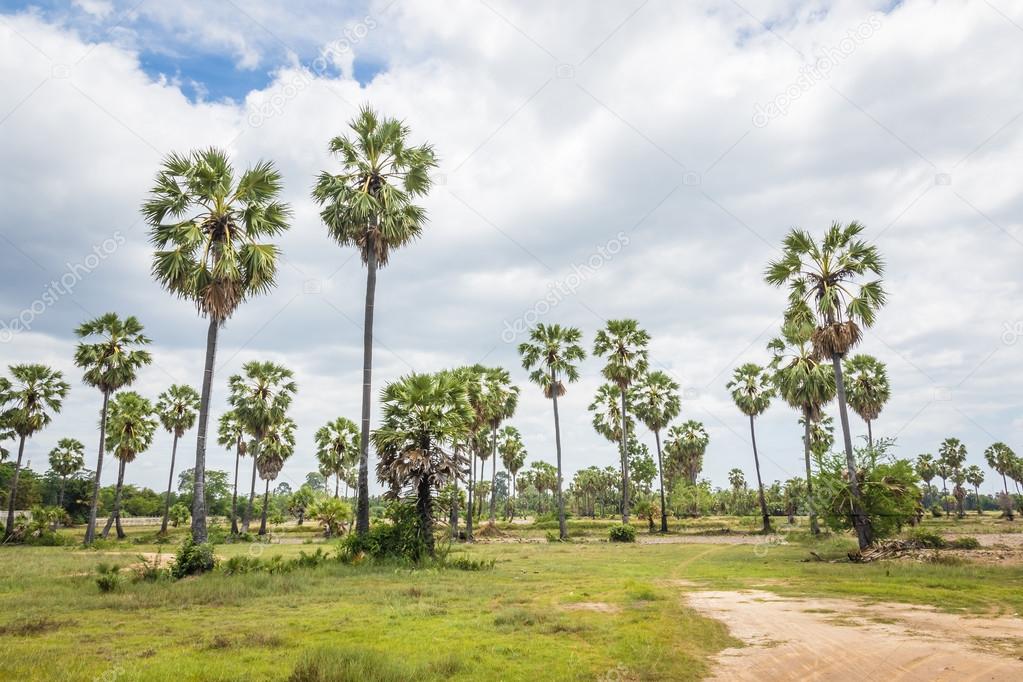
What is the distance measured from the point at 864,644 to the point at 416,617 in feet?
27.1

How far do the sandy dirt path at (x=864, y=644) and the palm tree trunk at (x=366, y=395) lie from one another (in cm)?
1371

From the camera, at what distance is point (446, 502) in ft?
76.2

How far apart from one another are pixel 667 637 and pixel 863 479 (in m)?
18.2

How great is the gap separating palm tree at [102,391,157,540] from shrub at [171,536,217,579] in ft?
105

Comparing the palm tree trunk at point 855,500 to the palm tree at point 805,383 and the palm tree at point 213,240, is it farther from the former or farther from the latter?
the palm tree at point 213,240

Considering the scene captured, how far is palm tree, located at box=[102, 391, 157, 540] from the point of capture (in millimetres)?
45469

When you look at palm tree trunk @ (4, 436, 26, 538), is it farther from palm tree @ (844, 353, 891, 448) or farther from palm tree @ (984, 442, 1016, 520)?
palm tree @ (984, 442, 1016, 520)

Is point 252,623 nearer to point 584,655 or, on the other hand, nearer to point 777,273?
point 584,655

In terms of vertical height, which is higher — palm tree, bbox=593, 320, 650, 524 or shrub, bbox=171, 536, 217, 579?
palm tree, bbox=593, 320, 650, 524

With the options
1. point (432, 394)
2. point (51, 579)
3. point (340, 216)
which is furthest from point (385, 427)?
point (51, 579)

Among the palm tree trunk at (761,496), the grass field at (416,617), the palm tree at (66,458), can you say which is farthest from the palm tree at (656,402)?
the palm tree at (66,458)

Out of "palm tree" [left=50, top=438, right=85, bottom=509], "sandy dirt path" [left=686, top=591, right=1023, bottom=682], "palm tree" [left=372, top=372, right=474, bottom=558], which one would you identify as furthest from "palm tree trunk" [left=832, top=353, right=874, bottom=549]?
"palm tree" [left=50, top=438, right=85, bottom=509]

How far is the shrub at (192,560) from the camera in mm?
18484

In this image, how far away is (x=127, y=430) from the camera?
45.8 m
